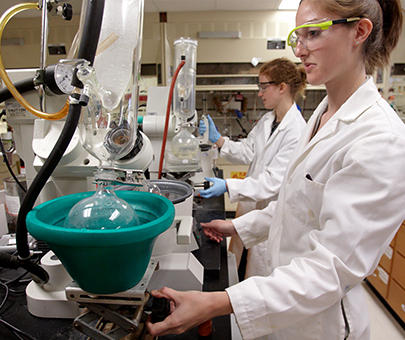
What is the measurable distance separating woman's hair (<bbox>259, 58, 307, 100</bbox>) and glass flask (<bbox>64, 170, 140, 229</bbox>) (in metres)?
1.65

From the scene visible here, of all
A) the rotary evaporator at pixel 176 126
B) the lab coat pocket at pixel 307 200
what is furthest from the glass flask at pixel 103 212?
the rotary evaporator at pixel 176 126

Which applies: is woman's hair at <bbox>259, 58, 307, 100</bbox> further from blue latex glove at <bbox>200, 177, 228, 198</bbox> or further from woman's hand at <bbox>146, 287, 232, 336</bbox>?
woman's hand at <bbox>146, 287, 232, 336</bbox>

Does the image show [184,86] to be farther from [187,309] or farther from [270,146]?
[187,309]

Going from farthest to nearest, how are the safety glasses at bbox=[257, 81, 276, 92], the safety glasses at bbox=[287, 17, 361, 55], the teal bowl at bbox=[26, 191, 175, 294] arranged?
the safety glasses at bbox=[257, 81, 276, 92]
the safety glasses at bbox=[287, 17, 361, 55]
the teal bowl at bbox=[26, 191, 175, 294]

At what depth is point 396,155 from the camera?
0.60m

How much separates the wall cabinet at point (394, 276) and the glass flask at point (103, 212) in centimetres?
224

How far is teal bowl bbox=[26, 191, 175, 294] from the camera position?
422mm

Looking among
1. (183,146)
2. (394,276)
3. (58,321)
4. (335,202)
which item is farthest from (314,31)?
(394,276)

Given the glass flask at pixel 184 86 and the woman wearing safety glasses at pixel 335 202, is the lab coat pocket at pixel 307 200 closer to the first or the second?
the woman wearing safety glasses at pixel 335 202

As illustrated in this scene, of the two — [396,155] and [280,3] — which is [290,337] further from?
[280,3]

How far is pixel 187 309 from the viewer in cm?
60

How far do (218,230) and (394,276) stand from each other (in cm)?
177

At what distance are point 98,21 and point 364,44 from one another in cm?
67

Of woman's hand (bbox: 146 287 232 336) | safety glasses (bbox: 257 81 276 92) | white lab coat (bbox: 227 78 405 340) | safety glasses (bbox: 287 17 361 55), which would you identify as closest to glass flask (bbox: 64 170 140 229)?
woman's hand (bbox: 146 287 232 336)
